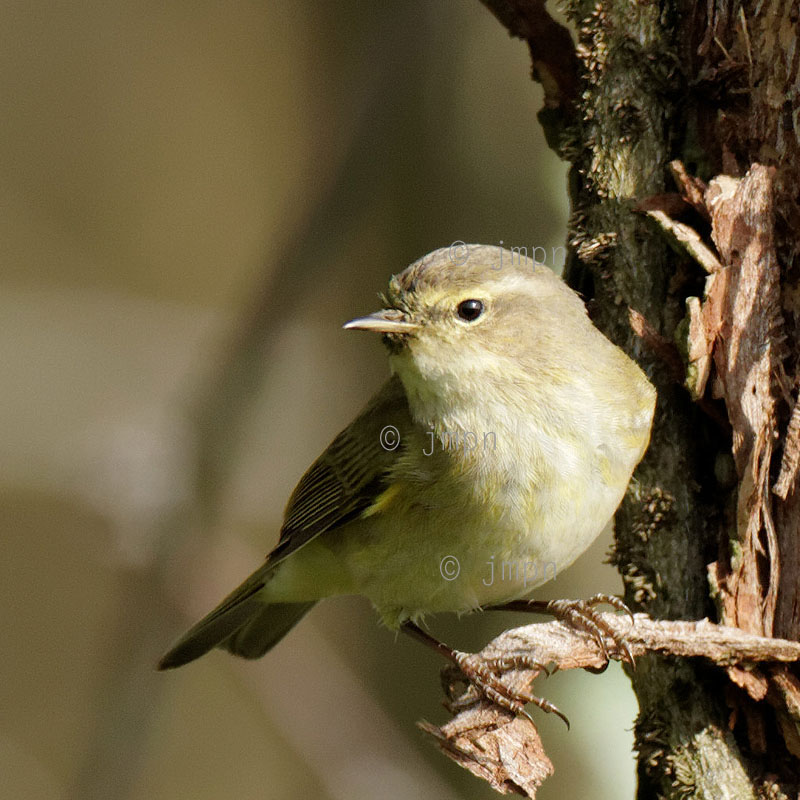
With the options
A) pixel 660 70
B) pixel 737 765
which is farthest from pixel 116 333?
pixel 737 765

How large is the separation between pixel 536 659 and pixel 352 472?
1.35 m

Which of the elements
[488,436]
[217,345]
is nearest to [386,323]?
[488,436]

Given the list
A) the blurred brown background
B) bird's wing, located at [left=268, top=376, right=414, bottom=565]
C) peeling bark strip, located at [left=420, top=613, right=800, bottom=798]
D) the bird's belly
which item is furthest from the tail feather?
peeling bark strip, located at [left=420, top=613, right=800, bottom=798]

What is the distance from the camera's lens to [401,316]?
10.8ft

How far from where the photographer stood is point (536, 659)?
8.36ft

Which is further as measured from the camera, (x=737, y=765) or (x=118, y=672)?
(x=118, y=672)

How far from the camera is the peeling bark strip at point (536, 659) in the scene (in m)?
2.48

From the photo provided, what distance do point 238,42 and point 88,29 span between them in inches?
43.9

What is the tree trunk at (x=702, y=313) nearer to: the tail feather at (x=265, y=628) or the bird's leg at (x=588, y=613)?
the bird's leg at (x=588, y=613)

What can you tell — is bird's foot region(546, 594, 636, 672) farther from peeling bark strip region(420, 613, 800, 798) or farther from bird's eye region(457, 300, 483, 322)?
bird's eye region(457, 300, 483, 322)

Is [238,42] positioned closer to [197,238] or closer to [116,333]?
[197,238]

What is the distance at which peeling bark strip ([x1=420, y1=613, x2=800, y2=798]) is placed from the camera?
8.13ft

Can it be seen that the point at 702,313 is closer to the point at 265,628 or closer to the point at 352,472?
the point at 352,472

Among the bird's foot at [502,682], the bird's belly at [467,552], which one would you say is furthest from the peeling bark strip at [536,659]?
the bird's belly at [467,552]
